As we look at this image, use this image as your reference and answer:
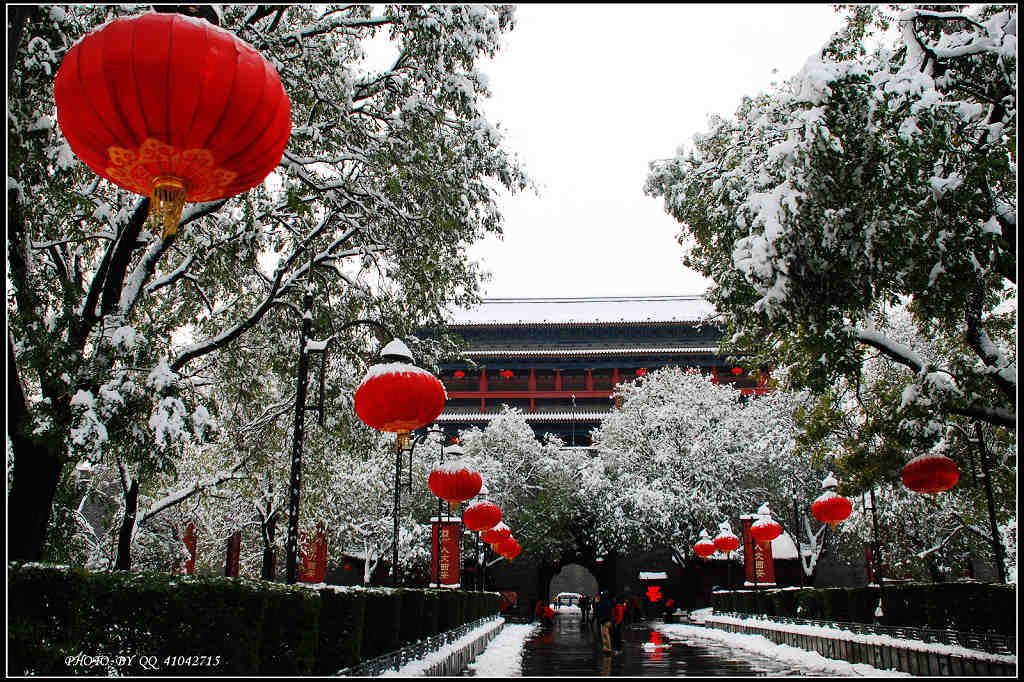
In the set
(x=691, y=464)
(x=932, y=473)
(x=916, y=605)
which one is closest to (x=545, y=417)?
(x=691, y=464)

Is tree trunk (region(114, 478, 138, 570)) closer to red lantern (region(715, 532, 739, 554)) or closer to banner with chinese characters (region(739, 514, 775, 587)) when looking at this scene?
red lantern (region(715, 532, 739, 554))

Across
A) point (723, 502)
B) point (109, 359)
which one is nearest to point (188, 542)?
point (723, 502)

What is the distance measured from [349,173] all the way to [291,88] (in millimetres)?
1313

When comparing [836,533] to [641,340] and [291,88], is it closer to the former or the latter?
[641,340]

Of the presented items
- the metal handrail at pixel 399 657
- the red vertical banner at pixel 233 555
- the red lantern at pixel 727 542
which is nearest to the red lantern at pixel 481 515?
the metal handrail at pixel 399 657

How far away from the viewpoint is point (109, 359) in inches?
277

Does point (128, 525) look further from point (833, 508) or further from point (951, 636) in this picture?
point (951, 636)

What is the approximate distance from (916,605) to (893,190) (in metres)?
9.28

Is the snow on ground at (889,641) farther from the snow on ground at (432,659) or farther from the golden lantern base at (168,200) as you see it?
the golden lantern base at (168,200)

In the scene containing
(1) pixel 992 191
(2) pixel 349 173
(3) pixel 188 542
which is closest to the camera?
(1) pixel 992 191

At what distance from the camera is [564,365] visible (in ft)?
154

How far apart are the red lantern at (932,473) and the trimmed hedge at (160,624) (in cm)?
764

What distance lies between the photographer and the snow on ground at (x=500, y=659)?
11828 mm

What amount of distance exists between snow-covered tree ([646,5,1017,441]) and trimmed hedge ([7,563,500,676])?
5404 mm
